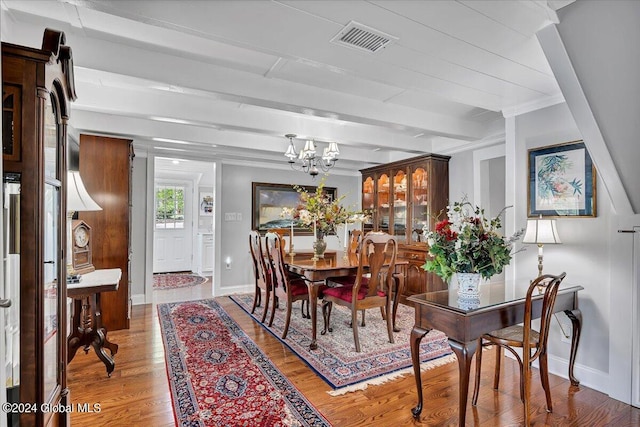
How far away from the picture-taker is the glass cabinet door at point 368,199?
5.80 meters

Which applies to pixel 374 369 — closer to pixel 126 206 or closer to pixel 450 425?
pixel 450 425

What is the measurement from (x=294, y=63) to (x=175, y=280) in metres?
5.64

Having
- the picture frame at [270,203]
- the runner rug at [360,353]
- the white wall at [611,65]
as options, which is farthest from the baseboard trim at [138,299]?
the white wall at [611,65]

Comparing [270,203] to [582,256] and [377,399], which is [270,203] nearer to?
[377,399]

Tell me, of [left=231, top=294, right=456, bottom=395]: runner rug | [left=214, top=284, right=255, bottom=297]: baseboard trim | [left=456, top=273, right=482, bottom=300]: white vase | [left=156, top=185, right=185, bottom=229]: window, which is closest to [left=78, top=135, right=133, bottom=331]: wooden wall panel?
[left=231, top=294, right=456, bottom=395]: runner rug

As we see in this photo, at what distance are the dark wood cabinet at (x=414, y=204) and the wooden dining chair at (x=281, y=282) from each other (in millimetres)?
1925

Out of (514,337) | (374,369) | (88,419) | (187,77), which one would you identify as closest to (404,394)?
(374,369)

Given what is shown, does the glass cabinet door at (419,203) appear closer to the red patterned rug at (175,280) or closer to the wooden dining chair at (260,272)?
the wooden dining chair at (260,272)

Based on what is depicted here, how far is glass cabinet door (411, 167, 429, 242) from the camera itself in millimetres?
4758

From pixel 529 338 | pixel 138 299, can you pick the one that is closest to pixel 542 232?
pixel 529 338

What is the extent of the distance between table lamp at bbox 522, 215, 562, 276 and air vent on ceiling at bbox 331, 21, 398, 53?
182 cm

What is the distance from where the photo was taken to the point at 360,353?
3008 millimetres

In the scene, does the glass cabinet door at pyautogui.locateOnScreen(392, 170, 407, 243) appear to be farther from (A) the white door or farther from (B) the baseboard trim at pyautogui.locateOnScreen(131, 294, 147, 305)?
(A) the white door

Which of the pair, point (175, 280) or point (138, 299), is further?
point (175, 280)
